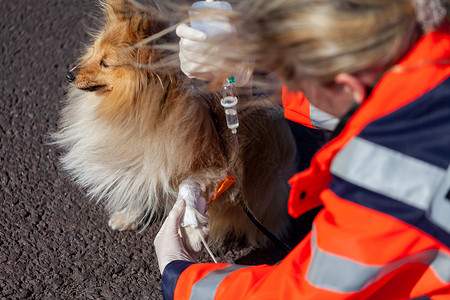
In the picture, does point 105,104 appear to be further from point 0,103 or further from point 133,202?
point 0,103

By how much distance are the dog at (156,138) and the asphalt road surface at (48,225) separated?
0.17m

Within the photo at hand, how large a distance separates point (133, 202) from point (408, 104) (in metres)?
1.60

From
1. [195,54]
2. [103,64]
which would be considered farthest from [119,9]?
[195,54]

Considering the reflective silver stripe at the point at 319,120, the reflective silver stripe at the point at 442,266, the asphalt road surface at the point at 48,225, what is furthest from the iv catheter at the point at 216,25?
the asphalt road surface at the point at 48,225

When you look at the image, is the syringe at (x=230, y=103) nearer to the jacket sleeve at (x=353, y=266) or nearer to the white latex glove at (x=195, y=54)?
the white latex glove at (x=195, y=54)

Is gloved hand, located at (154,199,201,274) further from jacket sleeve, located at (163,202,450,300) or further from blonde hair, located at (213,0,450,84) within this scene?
blonde hair, located at (213,0,450,84)

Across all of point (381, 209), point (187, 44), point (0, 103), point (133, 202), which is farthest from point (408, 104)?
point (0, 103)

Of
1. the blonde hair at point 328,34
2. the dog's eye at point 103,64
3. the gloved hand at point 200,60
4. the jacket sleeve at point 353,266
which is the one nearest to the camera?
the blonde hair at point 328,34

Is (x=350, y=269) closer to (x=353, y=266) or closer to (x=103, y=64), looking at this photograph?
(x=353, y=266)

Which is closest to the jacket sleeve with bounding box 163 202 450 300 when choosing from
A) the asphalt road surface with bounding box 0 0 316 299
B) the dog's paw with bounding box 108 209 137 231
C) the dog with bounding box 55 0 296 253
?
the dog with bounding box 55 0 296 253

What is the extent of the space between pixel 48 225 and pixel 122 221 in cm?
Result: 38

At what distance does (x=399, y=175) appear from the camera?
1.19m

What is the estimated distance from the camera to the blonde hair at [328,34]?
111 cm

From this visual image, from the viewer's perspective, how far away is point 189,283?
167 cm
